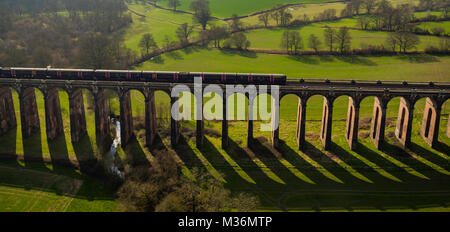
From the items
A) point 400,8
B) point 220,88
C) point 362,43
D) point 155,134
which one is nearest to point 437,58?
point 362,43

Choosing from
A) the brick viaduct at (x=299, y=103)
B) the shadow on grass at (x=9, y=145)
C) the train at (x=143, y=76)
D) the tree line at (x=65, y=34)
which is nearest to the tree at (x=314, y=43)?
the brick viaduct at (x=299, y=103)

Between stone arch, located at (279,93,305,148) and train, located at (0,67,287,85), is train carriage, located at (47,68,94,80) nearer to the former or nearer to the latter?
train, located at (0,67,287,85)

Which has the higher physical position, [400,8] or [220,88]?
[400,8]

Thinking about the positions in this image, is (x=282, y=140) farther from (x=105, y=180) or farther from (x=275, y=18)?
(x=275, y=18)

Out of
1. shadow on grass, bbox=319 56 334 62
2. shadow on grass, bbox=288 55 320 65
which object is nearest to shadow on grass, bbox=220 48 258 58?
shadow on grass, bbox=288 55 320 65

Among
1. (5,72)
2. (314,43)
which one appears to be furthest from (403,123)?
(5,72)

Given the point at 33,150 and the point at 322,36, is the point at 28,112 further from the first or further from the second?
the point at 322,36
